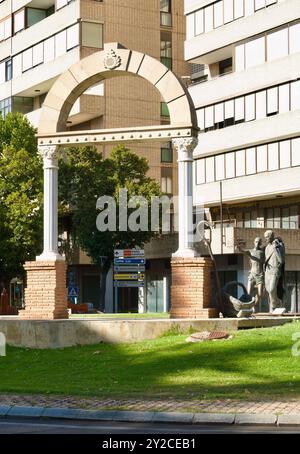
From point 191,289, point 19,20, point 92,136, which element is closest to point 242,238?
point 92,136

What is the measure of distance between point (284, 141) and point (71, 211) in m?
13.3

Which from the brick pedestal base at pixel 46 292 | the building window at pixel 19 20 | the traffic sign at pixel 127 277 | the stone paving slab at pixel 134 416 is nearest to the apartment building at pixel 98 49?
the building window at pixel 19 20

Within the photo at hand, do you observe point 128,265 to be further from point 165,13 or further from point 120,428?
point 120,428

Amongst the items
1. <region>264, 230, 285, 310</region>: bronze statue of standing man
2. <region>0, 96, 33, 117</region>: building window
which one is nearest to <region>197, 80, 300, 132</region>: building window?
<region>0, 96, 33, 117</region>: building window

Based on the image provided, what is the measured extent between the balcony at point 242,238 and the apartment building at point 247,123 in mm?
52

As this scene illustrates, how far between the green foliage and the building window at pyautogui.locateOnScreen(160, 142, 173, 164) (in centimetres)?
863

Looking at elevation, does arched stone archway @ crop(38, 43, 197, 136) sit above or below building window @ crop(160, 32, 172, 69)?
below

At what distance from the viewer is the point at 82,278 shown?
67.9 m

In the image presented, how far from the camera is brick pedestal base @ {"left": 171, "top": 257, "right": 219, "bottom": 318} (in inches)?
981

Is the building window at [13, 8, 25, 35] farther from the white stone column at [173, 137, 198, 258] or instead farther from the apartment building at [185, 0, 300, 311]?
the white stone column at [173, 137, 198, 258]

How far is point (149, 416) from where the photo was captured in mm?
14102

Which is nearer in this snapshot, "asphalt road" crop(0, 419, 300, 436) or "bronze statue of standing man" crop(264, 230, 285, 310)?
"asphalt road" crop(0, 419, 300, 436)

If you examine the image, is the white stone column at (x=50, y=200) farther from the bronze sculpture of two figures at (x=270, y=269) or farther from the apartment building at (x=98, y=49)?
the apartment building at (x=98, y=49)

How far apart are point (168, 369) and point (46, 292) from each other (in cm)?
730
